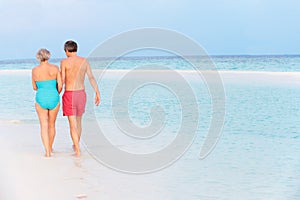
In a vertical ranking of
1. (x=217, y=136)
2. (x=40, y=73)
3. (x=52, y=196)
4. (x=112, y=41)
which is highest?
(x=112, y=41)

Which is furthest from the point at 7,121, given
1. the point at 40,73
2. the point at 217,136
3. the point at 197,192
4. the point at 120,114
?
the point at 197,192

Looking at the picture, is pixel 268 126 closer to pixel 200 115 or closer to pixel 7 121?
pixel 200 115

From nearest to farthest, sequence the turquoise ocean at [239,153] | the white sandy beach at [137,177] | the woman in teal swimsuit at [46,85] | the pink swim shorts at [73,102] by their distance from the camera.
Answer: the white sandy beach at [137,177], the turquoise ocean at [239,153], the woman in teal swimsuit at [46,85], the pink swim shorts at [73,102]

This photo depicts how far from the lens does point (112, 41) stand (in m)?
7.43

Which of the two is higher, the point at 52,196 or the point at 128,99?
the point at 128,99

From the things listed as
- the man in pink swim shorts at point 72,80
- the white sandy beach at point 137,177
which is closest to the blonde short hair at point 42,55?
the man in pink swim shorts at point 72,80

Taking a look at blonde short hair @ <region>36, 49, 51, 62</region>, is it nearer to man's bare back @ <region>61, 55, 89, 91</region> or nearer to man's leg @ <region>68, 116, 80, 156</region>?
man's bare back @ <region>61, 55, 89, 91</region>

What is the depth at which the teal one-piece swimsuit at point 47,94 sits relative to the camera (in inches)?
226

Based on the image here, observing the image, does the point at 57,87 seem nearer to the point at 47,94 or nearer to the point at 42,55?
the point at 47,94

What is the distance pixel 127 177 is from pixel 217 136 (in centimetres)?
253

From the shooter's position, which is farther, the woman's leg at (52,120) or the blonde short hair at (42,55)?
the woman's leg at (52,120)

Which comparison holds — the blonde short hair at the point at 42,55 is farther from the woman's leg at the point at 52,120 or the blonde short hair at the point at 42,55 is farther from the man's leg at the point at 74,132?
the man's leg at the point at 74,132

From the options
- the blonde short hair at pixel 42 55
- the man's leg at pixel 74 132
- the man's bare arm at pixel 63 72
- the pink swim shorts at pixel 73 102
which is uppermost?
the blonde short hair at pixel 42 55

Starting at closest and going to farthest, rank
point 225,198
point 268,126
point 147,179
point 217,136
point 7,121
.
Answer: point 225,198
point 147,179
point 217,136
point 268,126
point 7,121
